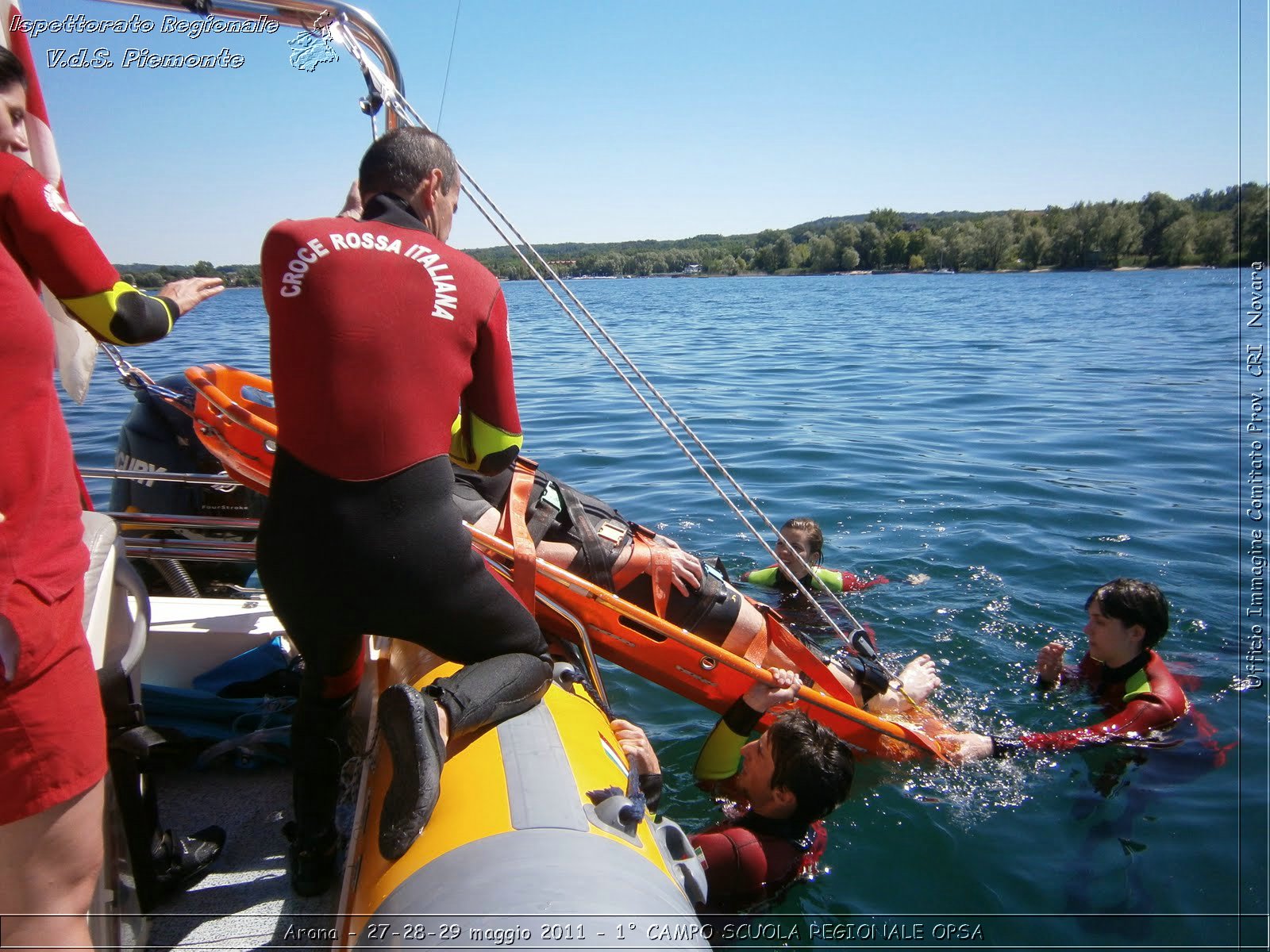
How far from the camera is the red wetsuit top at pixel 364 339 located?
5.99ft

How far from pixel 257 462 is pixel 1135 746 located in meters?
4.04

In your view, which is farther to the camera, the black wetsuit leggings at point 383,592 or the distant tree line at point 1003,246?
the distant tree line at point 1003,246

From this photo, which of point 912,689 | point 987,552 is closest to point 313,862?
point 912,689

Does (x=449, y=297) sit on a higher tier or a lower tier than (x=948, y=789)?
higher

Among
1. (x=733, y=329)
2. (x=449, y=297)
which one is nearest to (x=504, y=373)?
(x=449, y=297)

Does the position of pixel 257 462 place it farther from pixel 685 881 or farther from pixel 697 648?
pixel 685 881

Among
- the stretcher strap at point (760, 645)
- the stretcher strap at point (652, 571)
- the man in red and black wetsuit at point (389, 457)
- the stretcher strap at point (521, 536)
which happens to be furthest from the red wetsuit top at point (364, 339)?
the stretcher strap at point (760, 645)

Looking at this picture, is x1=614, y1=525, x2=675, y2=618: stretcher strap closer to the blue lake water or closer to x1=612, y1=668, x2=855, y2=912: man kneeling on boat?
→ x1=612, y1=668, x2=855, y2=912: man kneeling on boat

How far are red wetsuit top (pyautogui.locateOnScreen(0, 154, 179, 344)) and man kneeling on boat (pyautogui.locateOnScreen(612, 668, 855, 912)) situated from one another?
1.85 m

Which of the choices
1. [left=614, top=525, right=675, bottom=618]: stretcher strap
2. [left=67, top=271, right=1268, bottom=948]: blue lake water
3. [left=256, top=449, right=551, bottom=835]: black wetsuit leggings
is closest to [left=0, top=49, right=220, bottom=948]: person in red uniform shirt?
[left=256, top=449, right=551, bottom=835]: black wetsuit leggings

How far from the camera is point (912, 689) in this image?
4090 mm

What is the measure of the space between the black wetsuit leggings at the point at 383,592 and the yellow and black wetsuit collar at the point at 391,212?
60 cm

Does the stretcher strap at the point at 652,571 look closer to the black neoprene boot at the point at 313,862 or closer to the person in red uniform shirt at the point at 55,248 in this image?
the black neoprene boot at the point at 313,862

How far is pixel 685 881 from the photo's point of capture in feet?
7.00
